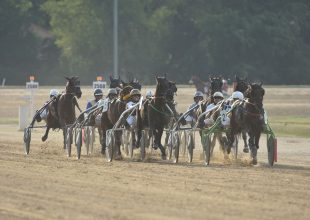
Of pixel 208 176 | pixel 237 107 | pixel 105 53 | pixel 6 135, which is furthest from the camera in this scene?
pixel 105 53

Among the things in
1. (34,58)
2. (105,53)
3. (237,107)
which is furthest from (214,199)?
(34,58)

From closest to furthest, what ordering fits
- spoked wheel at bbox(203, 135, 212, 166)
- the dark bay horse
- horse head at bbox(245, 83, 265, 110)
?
spoked wheel at bbox(203, 135, 212, 166) < horse head at bbox(245, 83, 265, 110) < the dark bay horse

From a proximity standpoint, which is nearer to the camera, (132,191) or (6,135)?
(132,191)

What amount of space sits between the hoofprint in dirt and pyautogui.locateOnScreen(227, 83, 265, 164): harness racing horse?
463 mm

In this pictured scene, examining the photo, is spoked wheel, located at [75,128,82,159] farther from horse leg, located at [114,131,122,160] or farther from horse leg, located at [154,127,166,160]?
horse leg, located at [154,127,166,160]

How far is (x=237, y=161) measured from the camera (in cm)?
2134

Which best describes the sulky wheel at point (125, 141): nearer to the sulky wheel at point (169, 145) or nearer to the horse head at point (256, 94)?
the sulky wheel at point (169, 145)

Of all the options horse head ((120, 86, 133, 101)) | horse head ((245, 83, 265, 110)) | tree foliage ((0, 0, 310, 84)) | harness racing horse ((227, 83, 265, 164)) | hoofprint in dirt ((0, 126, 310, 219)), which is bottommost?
hoofprint in dirt ((0, 126, 310, 219))

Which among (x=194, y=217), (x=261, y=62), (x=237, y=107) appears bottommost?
(x=194, y=217)

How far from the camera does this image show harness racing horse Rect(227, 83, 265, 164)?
2050 cm

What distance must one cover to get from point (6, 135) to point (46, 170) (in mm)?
15175

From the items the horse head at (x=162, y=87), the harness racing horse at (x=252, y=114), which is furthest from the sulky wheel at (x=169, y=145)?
the harness racing horse at (x=252, y=114)

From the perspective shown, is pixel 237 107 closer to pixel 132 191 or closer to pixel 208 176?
pixel 208 176

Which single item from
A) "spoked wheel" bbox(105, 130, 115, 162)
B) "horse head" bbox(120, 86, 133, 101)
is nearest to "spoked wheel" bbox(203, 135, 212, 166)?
"spoked wheel" bbox(105, 130, 115, 162)
